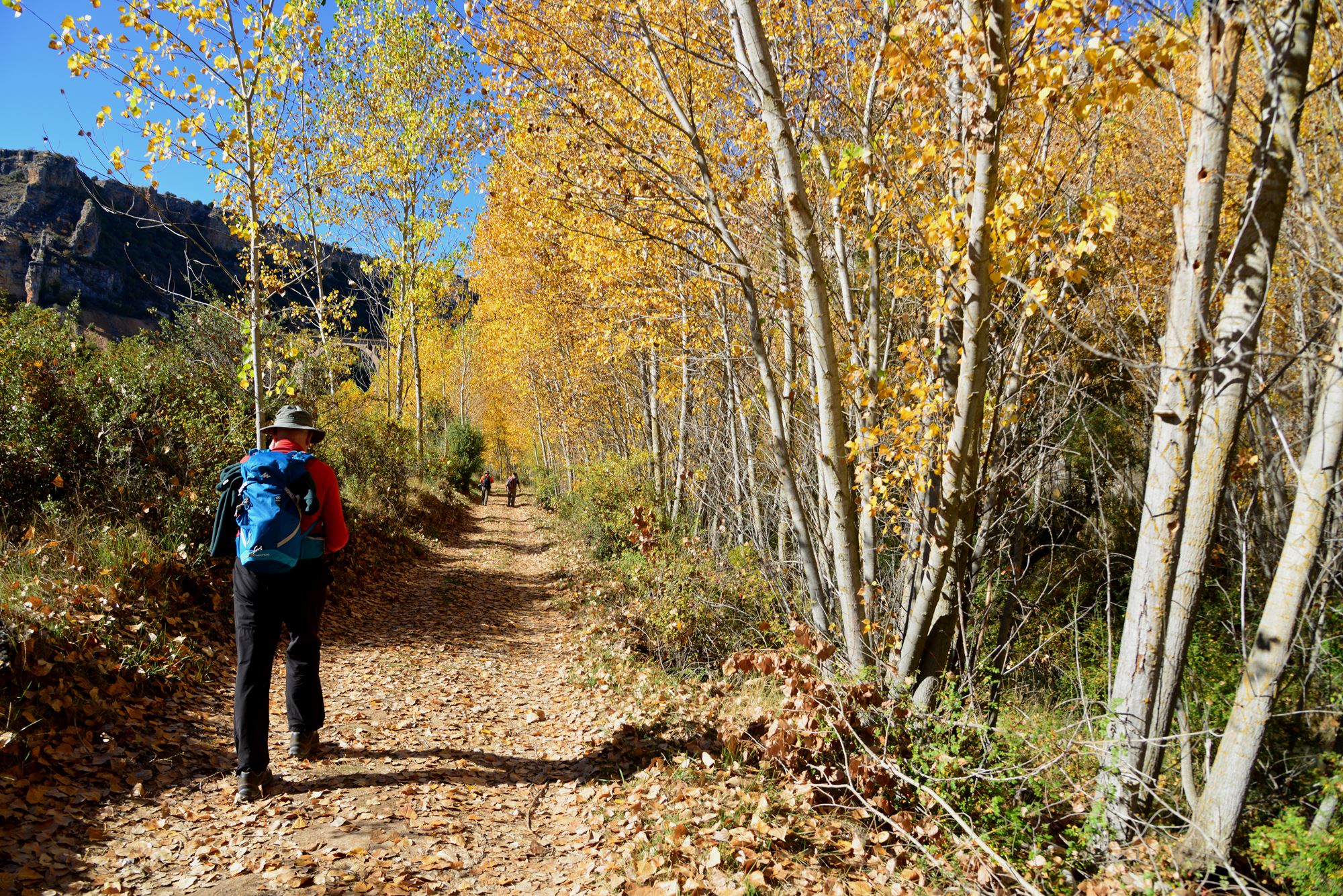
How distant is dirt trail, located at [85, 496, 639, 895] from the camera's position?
10.8 feet

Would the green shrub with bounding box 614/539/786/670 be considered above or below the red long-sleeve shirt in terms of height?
below

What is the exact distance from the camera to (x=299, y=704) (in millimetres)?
4262

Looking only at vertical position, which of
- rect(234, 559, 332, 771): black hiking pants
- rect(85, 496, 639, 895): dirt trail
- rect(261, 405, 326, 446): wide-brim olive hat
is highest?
rect(261, 405, 326, 446): wide-brim olive hat

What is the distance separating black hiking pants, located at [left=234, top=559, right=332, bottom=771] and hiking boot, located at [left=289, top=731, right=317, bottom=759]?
57 millimetres

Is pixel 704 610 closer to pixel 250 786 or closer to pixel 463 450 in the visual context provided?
pixel 250 786

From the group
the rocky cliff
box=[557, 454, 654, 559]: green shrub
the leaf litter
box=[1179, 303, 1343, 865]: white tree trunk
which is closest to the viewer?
the leaf litter

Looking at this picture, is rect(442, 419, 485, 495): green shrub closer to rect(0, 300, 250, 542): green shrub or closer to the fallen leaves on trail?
rect(0, 300, 250, 542): green shrub

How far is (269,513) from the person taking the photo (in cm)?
389

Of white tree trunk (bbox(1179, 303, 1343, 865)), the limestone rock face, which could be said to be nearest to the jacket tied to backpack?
white tree trunk (bbox(1179, 303, 1343, 865))

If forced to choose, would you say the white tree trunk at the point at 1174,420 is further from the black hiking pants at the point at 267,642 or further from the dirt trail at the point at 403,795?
the black hiking pants at the point at 267,642

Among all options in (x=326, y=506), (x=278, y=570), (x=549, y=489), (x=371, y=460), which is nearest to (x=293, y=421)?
(x=326, y=506)

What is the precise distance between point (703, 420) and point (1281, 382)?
7.56 meters

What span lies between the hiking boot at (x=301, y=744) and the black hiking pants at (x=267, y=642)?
2.2 inches

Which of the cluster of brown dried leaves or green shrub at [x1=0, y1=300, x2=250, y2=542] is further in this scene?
green shrub at [x1=0, y1=300, x2=250, y2=542]
